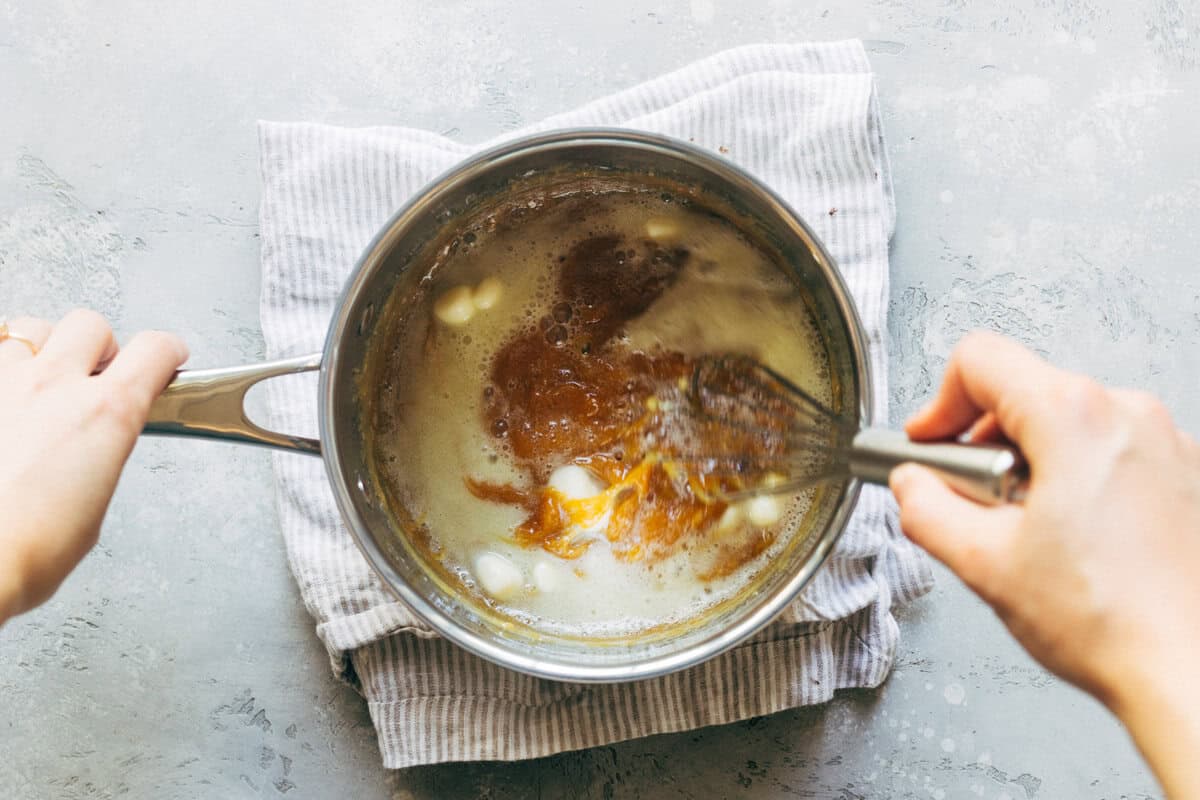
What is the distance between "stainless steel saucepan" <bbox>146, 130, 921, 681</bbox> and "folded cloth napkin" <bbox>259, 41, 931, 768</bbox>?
9 cm

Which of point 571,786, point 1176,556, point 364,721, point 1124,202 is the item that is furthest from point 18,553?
point 1124,202

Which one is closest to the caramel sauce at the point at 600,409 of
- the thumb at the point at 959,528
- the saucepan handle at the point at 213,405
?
the saucepan handle at the point at 213,405

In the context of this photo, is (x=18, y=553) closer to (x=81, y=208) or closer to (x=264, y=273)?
(x=264, y=273)

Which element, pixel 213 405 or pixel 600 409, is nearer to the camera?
pixel 213 405

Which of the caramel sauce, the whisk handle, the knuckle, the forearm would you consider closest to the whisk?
the caramel sauce

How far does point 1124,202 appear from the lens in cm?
116

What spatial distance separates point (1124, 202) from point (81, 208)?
48.6 inches

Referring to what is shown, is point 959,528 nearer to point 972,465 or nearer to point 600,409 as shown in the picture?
point 972,465

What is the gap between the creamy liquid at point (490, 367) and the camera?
3.35 ft

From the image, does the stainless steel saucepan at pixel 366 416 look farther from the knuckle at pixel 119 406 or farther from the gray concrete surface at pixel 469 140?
the gray concrete surface at pixel 469 140

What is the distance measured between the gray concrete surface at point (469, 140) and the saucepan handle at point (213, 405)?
0.95 ft

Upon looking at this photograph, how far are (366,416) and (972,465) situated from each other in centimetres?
61

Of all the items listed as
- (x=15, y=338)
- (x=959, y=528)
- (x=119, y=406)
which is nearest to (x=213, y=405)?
(x=119, y=406)

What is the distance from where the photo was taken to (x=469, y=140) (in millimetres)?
1164
